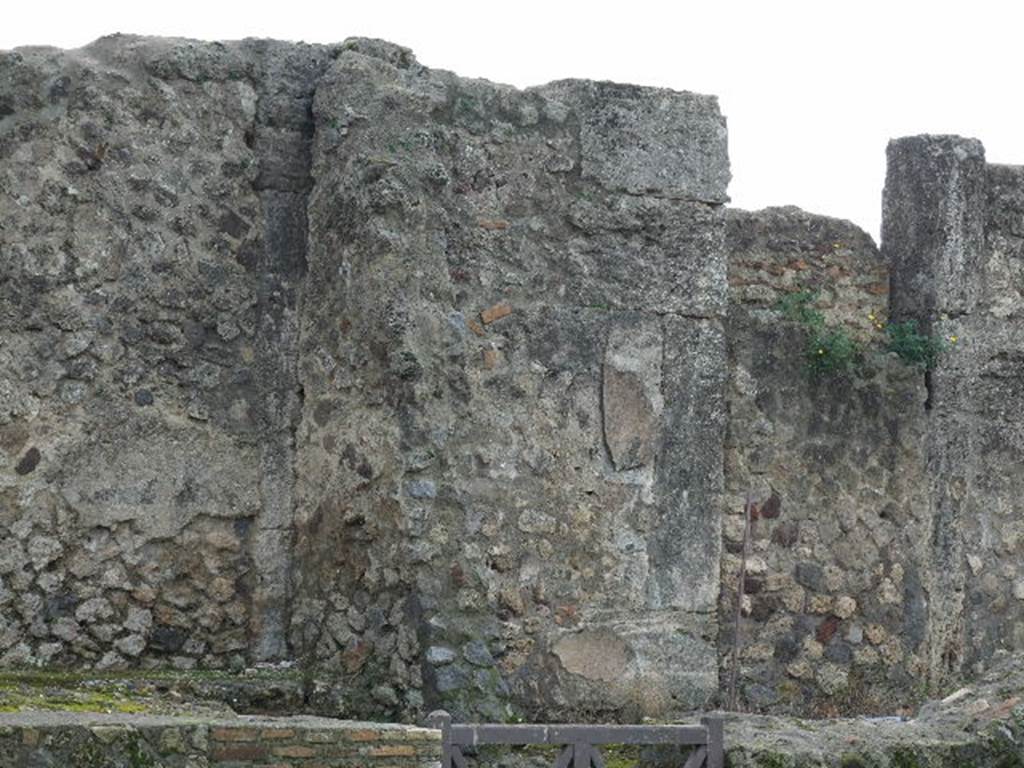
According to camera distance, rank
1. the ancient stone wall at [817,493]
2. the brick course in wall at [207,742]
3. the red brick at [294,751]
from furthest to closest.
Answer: the ancient stone wall at [817,493], the red brick at [294,751], the brick course in wall at [207,742]

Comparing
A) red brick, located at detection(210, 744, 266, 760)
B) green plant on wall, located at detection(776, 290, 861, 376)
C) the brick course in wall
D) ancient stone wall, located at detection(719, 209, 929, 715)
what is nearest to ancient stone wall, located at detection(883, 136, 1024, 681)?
ancient stone wall, located at detection(719, 209, 929, 715)

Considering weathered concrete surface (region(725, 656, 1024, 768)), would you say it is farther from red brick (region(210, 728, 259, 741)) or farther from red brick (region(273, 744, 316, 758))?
red brick (region(210, 728, 259, 741))

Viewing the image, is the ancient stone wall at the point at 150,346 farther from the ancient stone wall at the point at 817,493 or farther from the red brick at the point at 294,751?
the ancient stone wall at the point at 817,493

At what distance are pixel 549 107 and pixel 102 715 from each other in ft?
14.2

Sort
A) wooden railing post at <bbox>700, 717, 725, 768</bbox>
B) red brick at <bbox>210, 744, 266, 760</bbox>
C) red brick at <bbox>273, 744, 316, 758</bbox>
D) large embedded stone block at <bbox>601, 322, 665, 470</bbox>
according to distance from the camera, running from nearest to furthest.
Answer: wooden railing post at <bbox>700, 717, 725, 768</bbox>
red brick at <bbox>210, 744, 266, 760</bbox>
red brick at <bbox>273, 744, 316, 758</bbox>
large embedded stone block at <bbox>601, 322, 665, 470</bbox>

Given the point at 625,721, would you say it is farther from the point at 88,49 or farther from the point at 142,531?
the point at 88,49

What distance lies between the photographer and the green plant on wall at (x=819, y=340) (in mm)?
11945

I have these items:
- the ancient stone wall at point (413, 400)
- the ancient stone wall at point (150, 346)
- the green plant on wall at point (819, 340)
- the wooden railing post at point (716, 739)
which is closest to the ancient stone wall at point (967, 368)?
the ancient stone wall at point (413, 400)

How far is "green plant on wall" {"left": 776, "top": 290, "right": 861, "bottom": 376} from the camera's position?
1195 centimetres

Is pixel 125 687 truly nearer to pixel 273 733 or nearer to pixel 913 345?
pixel 273 733

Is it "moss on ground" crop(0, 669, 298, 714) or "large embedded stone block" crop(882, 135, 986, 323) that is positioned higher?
"large embedded stone block" crop(882, 135, 986, 323)

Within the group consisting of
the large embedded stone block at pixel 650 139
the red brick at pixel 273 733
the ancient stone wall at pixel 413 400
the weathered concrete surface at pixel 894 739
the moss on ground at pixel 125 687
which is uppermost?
the large embedded stone block at pixel 650 139

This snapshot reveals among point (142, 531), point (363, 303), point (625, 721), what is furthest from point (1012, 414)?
point (142, 531)

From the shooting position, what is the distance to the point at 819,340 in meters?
11.9
